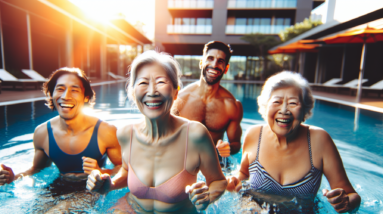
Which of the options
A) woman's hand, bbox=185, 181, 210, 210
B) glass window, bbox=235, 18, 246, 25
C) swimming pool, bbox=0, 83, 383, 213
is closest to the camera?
woman's hand, bbox=185, 181, 210, 210

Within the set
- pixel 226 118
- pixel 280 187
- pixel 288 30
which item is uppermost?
pixel 288 30

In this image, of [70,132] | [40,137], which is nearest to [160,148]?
[70,132]

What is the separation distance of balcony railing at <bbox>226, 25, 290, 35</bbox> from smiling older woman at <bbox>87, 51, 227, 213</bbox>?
2530cm

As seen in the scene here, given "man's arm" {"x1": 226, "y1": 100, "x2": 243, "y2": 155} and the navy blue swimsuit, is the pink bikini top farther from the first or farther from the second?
"man's arm" {"x1": 226, "y1": 100, "x2": 243, "y2": 155}

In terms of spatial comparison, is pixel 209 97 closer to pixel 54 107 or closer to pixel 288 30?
pixel 54 107

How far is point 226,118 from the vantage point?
308 cm

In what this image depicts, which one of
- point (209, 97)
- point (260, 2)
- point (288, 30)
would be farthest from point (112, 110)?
point (260, 2)

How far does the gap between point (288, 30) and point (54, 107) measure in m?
21.6

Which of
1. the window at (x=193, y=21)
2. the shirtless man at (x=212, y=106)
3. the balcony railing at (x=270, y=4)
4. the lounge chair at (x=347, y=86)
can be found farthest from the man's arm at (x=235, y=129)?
the window at (x=193, y=21)

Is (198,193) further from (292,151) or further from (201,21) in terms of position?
(201,21)

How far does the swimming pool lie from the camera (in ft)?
7.83

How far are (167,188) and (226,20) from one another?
1053 inches

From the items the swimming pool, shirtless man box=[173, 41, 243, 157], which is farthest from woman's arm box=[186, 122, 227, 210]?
shirtless man box=[173, 41, 243, 157]

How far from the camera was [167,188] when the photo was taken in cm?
150
